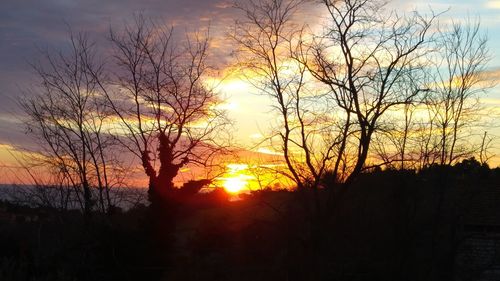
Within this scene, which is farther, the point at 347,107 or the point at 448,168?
the point at 448,168

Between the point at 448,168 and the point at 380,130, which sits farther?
the point at 448,168

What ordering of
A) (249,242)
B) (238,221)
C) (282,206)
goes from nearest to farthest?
1. (282,206)
2. (249,242)
3. (238,221)

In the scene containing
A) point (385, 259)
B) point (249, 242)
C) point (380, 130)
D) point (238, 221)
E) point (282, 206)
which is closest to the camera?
point (380, 130)

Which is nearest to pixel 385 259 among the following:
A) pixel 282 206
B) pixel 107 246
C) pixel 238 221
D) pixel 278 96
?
pixel 282 206

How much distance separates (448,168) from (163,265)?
12154 mm

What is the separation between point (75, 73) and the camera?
24.8m

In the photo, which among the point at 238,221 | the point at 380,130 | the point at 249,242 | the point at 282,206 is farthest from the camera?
the point at 238,221

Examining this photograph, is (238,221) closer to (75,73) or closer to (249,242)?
(249,242)

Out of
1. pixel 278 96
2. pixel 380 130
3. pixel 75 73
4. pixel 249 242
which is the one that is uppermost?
pixel 75 73

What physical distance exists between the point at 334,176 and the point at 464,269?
700cm

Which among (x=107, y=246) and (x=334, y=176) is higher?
(x=334, y=176)

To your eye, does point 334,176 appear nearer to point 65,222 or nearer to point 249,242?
point 249,242

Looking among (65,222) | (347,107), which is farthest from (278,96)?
(65,222)

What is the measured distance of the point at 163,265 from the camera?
20938 millimetres
